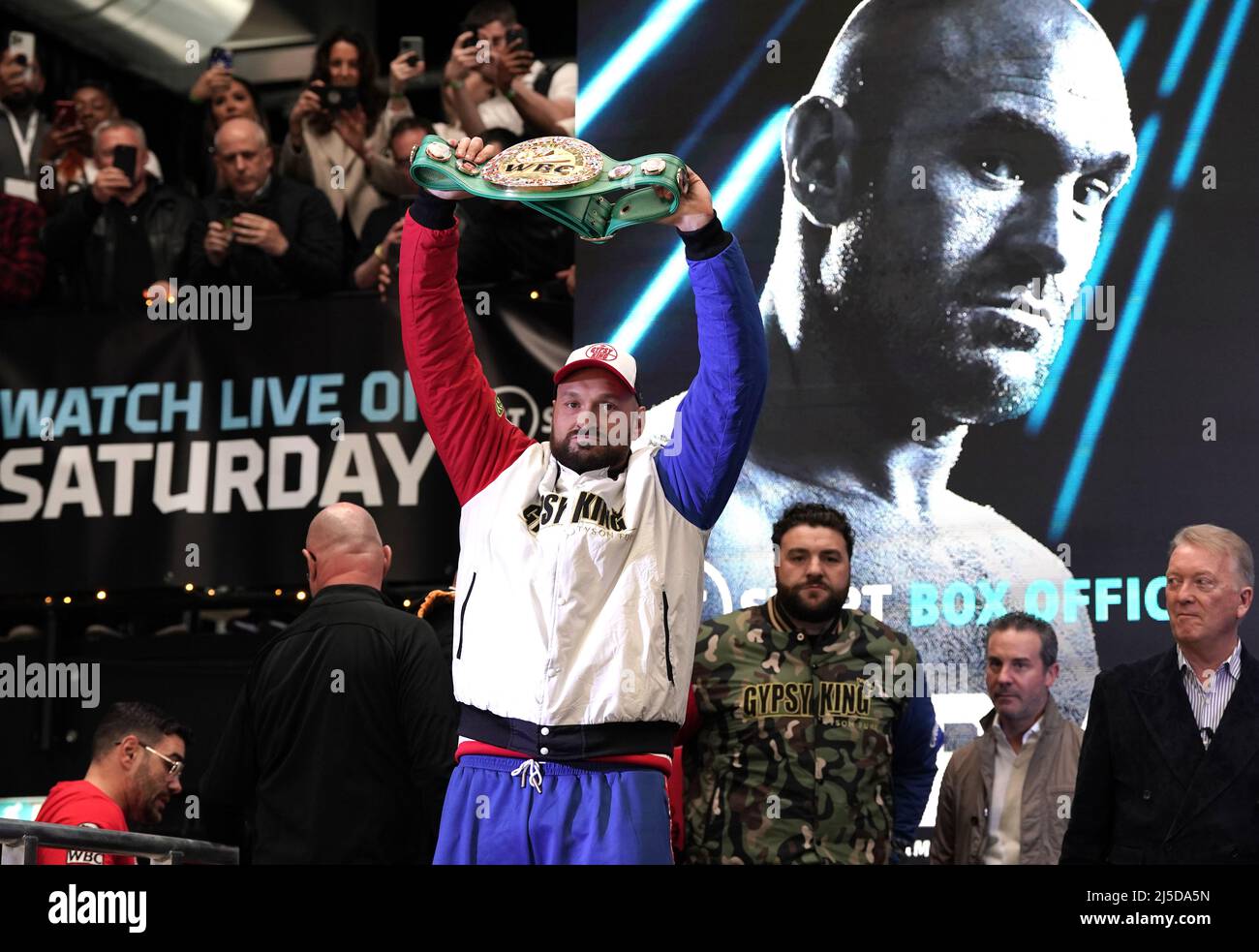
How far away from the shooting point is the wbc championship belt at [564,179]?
3.49m

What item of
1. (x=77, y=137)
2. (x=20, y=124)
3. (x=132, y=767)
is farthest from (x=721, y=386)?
(x=20, y=124)

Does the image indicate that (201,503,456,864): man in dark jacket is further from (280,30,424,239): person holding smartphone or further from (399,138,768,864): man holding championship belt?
(280,30,424,239): person holding smartphone

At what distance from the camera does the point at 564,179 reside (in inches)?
139

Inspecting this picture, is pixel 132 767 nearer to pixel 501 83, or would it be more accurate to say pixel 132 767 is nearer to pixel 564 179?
pixel 564 179

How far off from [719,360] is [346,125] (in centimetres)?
398

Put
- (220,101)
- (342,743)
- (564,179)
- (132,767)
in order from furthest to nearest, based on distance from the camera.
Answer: (220,101) → (132,767) → (342,743) → (564,179)

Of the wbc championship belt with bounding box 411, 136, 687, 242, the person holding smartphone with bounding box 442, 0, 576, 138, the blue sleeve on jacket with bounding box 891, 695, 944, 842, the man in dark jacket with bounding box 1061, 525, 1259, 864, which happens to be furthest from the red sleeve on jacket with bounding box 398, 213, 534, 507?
the person holding smartphone with bounding box 442, 0, 576, 138

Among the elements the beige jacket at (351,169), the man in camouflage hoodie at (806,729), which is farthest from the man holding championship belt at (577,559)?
the beige jacket at (351,169)

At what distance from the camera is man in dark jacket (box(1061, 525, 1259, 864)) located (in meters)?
3.97

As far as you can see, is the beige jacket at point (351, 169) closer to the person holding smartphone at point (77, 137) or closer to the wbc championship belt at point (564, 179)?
the person holding smartphone at point (77, 137)

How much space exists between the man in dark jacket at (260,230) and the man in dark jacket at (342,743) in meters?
2.81

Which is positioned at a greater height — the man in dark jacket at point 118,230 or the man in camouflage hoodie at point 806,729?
the man in dark jacket at point 118,230
